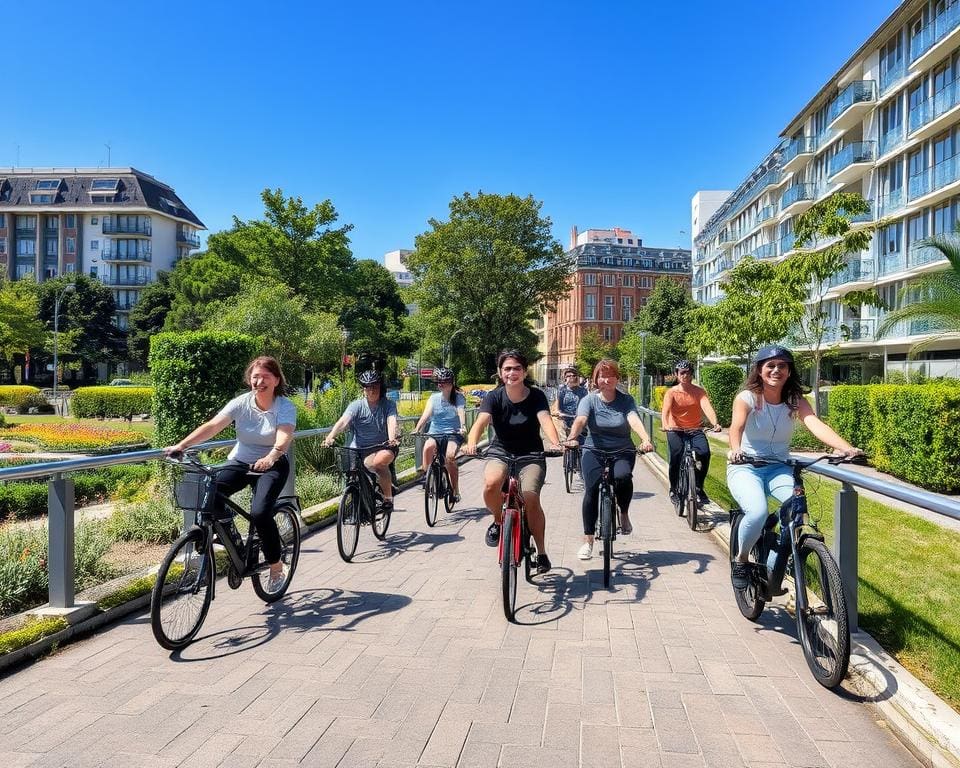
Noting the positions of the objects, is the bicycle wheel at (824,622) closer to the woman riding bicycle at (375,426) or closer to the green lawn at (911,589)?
the green lawn at (911,589)

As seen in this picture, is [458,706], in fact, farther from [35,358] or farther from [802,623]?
[35,358]

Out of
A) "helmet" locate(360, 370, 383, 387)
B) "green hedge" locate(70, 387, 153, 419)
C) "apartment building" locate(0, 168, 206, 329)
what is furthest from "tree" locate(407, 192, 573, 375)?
"helmet" locate(360, 370, 383, 387)

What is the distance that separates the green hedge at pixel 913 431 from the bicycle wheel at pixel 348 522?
9809 mm

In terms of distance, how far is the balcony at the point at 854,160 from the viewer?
36.6 metres

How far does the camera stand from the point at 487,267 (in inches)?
2136

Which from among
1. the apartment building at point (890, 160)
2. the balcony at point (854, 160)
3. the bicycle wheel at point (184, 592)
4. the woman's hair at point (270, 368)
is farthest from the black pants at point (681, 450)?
the balcony at point (854, 160)

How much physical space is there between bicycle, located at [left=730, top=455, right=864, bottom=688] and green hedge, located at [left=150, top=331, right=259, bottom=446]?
38.9ft

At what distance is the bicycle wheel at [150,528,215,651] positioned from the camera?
14.3ft

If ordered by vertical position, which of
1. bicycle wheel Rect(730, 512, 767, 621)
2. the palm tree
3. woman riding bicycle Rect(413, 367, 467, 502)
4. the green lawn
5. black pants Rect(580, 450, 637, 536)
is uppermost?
the palm tree

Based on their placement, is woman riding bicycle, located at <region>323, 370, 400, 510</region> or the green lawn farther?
woman riding bicycle, located at <region>323, 370, 400, 510</region>

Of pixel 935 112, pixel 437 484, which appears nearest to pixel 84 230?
pixel 935 112

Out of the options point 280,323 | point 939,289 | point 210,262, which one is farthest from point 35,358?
point 939,289

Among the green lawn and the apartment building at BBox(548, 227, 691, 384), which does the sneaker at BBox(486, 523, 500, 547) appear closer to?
the green lawn

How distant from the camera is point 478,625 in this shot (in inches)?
197
